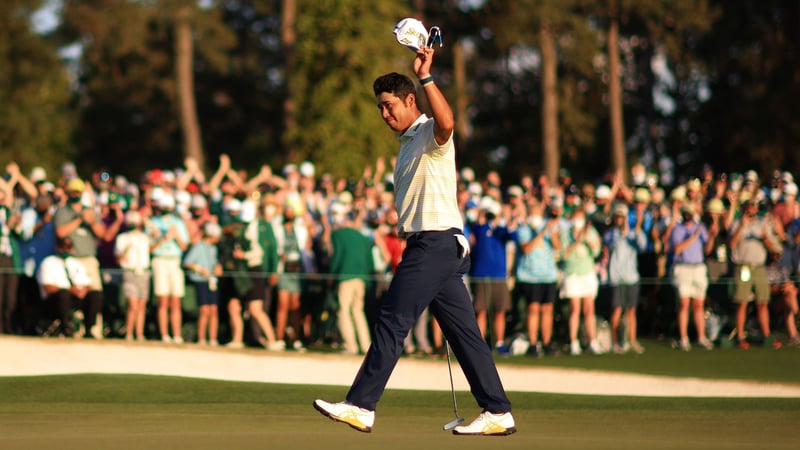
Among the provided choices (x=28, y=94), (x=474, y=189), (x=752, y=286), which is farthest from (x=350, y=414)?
(x=28, y=94)

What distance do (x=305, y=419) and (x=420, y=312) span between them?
221cm

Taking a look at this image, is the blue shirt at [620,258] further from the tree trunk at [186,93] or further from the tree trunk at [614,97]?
the tree trunk at [186,93]

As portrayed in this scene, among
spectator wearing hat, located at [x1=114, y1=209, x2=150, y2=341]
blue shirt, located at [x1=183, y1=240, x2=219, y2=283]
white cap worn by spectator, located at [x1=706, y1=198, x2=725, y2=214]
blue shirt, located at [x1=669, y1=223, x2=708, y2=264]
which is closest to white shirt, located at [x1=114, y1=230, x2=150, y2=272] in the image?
spectator wearing hat, located at [x1=114, y1=209, x2=150, y2=341]

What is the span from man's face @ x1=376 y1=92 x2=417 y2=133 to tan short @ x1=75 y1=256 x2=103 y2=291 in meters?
10.6

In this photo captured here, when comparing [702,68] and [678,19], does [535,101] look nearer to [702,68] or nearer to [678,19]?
[702,68]

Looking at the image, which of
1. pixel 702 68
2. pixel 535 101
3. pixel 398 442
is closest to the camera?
pixel 398 442

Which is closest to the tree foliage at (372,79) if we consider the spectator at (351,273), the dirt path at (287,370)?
the spectator at (351,273)

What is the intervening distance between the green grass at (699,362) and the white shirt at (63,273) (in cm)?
545

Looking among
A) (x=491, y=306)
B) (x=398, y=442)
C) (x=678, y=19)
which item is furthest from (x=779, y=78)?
(x=398, y=442)

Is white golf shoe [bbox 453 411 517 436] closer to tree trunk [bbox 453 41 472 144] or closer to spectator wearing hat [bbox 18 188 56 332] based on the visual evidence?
spectator wearing hat [bbox 18 188 56 332]

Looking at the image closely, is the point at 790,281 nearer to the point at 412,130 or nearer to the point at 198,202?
the point at 198,202

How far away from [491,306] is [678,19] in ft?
82.9

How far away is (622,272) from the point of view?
64.5ft

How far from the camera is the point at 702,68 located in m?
52.4
